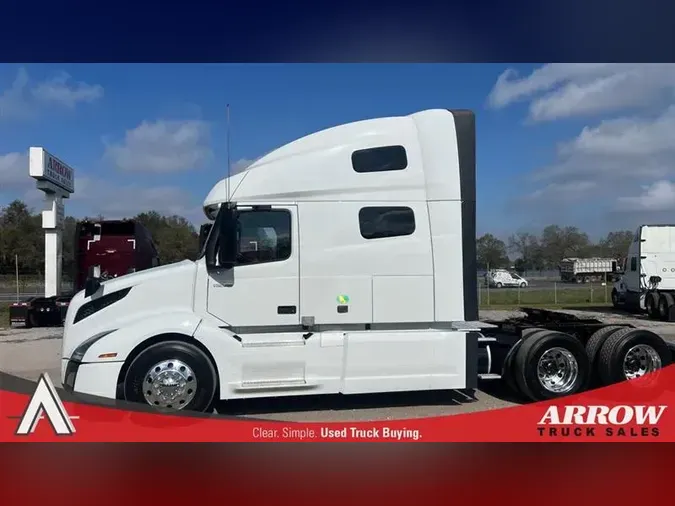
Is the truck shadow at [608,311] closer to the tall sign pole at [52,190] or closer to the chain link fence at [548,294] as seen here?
the chain link fence at [548,294]

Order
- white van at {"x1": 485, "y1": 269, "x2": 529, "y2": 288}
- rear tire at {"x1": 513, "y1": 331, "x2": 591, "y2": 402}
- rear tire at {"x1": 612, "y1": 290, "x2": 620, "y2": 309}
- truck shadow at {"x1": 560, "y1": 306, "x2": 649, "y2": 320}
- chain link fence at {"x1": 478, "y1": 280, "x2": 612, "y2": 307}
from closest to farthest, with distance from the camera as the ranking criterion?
white van at {"x1": 485, "y1": 269, "x2": 529, "y2": 288} → chain link fence at {"x1": 478, "y1": 280, "x2": 612, "y2": 307} → rear tire at {"x1": 513, "y1": 331, "x2": 591, "y2": 402} → truck shadow at {"x1": 560, "y1": 306, "x2": 649, "y2": 320} → rear tire at {"x1": 612, "y1": 290, "x2": 620, "y2": 309}

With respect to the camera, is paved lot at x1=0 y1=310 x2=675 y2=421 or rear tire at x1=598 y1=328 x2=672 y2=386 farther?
rear tire at x1=598 y1=328 x2=672 y2=386

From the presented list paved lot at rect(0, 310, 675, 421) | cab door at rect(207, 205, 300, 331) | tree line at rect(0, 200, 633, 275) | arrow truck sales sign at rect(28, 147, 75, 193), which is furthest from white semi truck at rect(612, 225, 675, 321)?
arrow truck sales sign at rect(28, 147, 75, 193)

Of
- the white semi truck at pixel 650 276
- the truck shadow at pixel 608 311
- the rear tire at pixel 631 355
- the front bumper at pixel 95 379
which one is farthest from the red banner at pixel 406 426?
the white semi truck at pixel 650 276

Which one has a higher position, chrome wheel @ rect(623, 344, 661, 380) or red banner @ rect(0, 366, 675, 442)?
chrome wheel @ rect(623, 344, 661, 380)

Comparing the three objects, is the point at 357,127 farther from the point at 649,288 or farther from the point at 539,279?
the point at 649,288

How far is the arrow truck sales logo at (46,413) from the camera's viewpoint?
3.80m

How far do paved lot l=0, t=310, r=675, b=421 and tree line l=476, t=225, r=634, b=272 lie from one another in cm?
49

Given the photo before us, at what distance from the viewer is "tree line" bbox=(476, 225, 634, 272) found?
4.08 metres

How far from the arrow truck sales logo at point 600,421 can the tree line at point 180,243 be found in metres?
1.12

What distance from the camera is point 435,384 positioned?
4207 millimetres

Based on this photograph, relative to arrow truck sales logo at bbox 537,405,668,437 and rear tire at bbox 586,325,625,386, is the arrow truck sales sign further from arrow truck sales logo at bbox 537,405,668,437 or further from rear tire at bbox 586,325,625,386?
rear tire at bbox 586,325,625,386
